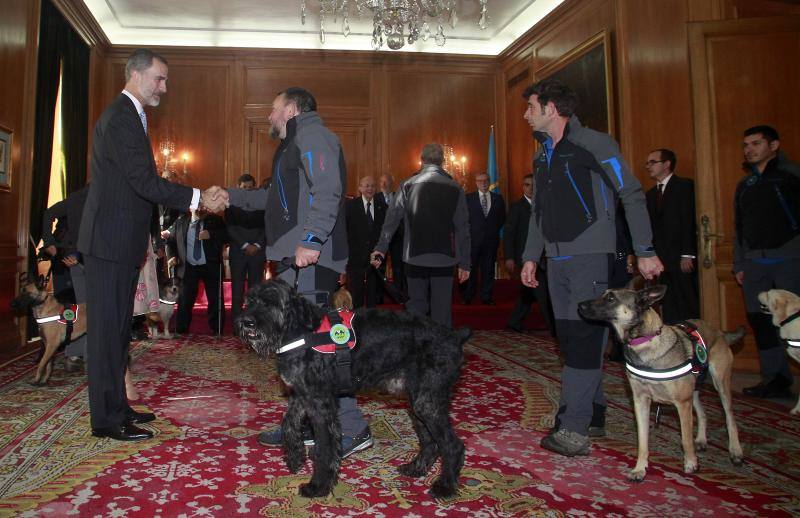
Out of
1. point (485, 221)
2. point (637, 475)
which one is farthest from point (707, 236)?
point (485, 221)

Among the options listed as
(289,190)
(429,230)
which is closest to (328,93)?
(429,230)

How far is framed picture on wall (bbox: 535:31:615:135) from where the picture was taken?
764 centimetres

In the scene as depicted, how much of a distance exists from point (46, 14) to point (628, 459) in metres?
8.06

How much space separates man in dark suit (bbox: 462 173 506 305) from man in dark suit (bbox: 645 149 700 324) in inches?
121

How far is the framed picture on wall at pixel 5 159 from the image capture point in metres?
5.84

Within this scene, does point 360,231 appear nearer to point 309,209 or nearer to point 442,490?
point 309,209

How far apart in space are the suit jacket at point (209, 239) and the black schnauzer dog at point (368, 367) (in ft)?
16.4

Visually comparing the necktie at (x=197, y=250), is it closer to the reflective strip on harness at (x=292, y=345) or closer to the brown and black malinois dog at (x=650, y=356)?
the reflective strip on harness at (x=292, y=345)

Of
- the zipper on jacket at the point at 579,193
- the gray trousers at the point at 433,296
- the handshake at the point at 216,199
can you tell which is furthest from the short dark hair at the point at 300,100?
the gray trousers at the point at 433,296

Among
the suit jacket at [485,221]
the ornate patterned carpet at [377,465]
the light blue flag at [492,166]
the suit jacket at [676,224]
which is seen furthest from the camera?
the light blue flag at [492,166]

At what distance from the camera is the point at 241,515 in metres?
2.14

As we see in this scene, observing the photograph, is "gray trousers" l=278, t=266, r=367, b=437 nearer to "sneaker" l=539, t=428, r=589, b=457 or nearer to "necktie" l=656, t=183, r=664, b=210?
"sneaker" l=539, t=428, r=589, b=457

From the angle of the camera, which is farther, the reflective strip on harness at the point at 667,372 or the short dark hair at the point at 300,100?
the short dark hair at the point at 300,100

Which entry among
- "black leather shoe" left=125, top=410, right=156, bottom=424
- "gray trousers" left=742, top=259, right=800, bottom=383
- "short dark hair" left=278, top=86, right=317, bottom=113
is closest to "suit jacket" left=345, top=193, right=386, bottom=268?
"black leather shoe" left=125, top=410, right=156, bottom=424
